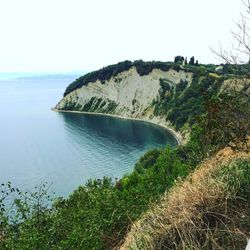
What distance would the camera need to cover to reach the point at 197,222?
879 cm

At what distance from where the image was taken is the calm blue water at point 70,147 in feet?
297

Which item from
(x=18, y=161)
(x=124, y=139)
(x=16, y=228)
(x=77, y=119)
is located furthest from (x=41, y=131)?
(x=16, y=228)

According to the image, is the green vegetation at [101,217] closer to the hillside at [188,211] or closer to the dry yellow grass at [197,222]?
the hillside at [188,211]

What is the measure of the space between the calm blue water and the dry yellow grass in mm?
69632

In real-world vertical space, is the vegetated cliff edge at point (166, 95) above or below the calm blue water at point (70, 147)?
above

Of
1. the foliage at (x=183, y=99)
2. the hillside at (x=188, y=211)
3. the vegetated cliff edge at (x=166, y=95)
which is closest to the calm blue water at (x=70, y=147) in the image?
the vegetated cliff edge at (x=166, y=95)

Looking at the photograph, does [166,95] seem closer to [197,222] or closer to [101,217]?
[101,217]

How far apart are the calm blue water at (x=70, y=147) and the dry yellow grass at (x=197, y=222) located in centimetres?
6963

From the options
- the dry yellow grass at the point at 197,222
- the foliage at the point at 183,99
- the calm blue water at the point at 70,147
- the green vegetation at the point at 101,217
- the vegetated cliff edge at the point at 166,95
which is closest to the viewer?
the dry yellow grass at the point at 197,222

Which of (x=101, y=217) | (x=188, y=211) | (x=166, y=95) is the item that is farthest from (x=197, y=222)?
(x=166, y=95)

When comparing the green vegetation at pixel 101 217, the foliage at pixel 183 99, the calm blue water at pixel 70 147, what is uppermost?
the green vegetation at pixel 101 217

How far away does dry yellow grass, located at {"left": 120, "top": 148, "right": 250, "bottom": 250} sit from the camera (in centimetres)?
832

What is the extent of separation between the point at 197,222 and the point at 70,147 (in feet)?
379

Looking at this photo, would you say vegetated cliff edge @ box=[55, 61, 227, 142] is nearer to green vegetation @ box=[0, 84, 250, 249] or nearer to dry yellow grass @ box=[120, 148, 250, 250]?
green vegetation @ box=[0, 84, 250, 249]
